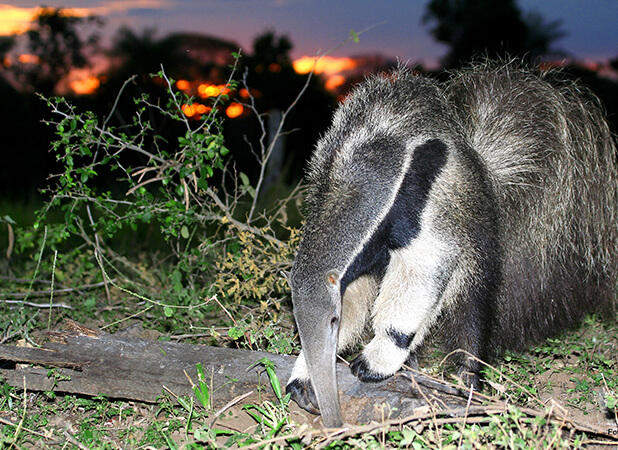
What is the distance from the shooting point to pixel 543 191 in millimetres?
3848

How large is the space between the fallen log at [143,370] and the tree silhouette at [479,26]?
40.3 ft

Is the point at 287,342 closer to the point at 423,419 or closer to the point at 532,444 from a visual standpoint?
the point at 423,419

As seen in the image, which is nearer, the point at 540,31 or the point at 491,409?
the point at 491,409

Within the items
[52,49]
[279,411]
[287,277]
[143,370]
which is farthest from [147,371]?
[52,49]

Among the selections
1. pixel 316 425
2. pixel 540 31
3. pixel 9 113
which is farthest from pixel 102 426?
pixel 540 31

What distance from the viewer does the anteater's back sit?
3834 mm

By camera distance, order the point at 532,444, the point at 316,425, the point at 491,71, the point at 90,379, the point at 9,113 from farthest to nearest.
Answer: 1. the point at 9,113
2. the point at 491,71
3. the point at 90,379
4. the point at 316,425
5. the point at 532,444

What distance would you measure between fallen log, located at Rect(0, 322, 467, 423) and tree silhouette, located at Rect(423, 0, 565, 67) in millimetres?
12290

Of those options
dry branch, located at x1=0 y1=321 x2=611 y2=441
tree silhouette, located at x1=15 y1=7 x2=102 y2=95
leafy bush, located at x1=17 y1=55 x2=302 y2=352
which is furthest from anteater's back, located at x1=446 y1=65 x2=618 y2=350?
tree silhouette, located at x1=15 y1=7 x2=102 y2=95

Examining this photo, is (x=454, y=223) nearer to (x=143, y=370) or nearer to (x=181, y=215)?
(x=143, y=370)

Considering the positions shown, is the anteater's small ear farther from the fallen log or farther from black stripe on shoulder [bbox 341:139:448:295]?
the fallen log

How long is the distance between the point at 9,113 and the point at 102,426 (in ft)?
40.7

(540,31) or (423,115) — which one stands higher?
(540,31)

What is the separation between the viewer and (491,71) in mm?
4305
